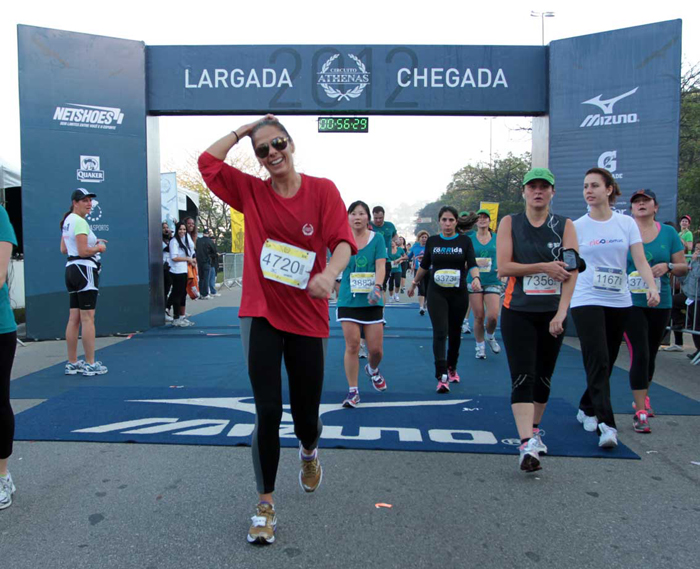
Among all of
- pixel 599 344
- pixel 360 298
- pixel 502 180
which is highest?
pixel 502 180

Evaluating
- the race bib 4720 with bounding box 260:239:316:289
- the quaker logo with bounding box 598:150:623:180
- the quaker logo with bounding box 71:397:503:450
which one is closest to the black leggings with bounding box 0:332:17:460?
the quaker logo with bounding box 71:397:503:450

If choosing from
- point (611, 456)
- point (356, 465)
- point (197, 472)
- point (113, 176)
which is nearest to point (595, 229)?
point (611, 456)

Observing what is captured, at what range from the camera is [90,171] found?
387 inches

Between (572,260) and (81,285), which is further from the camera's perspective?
(81,285)

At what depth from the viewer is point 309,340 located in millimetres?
2912

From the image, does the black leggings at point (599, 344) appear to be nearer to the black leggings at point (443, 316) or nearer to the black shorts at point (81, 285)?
the black leggings at point (443, 316)

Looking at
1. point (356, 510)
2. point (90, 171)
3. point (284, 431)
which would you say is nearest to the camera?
point (356, 510)

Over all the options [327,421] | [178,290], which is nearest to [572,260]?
[327,421]

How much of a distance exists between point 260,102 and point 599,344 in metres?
7.91

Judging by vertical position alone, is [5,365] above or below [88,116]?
below

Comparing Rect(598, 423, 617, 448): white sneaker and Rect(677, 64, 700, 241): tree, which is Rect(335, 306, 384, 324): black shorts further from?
Rect(677, 64, 700, 241): tree

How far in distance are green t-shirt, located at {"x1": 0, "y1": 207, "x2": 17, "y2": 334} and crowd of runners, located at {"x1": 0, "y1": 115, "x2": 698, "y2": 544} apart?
33 millimetres

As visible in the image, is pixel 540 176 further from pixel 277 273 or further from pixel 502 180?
pixel 502 180

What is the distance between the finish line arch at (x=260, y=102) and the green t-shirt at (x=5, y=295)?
22.7 feet
